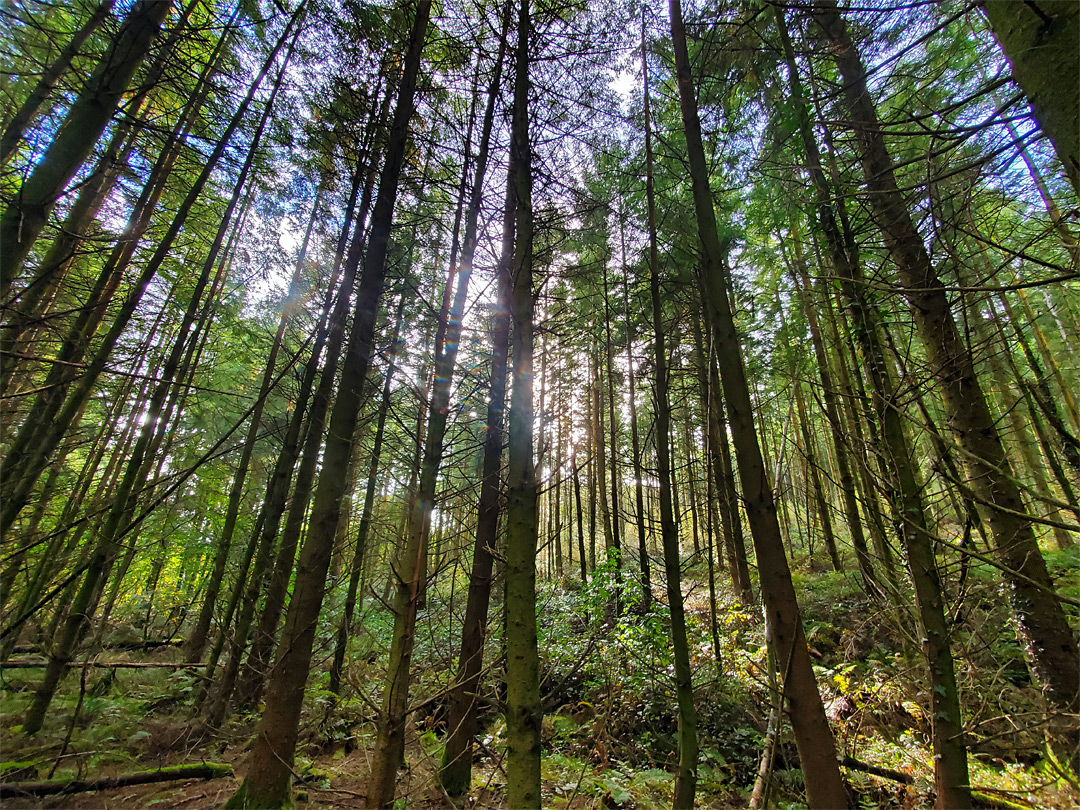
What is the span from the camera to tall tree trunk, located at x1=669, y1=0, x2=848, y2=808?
2.25m

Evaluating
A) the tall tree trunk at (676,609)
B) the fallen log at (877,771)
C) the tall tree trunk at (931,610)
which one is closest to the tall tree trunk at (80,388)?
the tall tree trunk at (676,609)

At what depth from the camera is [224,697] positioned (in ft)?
17.8

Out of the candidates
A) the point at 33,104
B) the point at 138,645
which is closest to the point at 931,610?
the point at 33,104

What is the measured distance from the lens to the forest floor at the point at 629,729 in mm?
3637

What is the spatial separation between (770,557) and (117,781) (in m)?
6.52

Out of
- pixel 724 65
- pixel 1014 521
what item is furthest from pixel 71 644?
pixel 1014 521

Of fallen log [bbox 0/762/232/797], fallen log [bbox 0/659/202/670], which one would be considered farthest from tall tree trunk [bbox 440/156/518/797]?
fallen log [bbox 0/659/202/670]

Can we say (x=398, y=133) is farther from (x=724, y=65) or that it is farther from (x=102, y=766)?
(x=102, y=766)

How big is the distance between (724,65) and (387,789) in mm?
6820

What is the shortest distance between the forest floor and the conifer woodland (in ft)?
0.22

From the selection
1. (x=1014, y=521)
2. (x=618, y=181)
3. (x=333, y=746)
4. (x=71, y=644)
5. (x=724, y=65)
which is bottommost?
(x=333, y=746)

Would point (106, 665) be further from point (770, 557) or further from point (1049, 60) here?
point (1049, 60)

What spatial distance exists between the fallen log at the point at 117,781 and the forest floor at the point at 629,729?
66mm

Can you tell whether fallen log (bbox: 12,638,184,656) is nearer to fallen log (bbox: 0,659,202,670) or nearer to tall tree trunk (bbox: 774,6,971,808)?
fallen log (bbox: 0,659,202,670)
